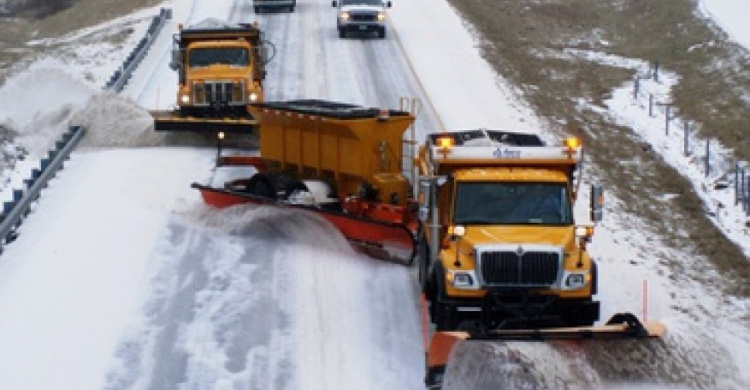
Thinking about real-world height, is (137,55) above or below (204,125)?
above

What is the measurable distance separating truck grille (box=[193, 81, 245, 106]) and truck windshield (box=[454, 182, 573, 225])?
13887mm

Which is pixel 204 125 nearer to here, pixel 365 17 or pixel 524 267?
pixel 524 267

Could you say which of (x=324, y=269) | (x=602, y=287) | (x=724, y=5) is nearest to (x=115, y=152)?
(x=324, y=269)

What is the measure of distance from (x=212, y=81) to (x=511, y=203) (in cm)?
1452

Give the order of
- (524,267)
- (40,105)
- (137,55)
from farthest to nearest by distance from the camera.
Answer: (137,55) → (40,105) → (524,267)

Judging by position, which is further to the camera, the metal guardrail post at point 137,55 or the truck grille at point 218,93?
the metal guardrail post at point 137,55

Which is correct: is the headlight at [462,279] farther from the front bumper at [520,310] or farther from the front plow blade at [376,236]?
the front plow blade at [376,236]

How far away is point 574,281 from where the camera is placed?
14531mm

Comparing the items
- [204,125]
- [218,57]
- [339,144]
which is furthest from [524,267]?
[218,57]

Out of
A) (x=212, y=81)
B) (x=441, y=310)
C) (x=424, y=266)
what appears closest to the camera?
(x=441, y=310)

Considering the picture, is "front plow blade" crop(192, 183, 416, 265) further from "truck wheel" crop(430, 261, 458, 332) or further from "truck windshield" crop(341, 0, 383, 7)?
"truck windshield" crop(341, 0, 383, 7)

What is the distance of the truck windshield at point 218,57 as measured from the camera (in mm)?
28844

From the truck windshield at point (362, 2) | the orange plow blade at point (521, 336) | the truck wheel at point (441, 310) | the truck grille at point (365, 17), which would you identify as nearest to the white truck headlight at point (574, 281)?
the orange plow blade at point (521, 336)

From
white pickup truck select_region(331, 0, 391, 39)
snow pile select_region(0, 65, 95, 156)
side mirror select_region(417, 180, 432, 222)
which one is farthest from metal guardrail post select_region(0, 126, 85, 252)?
white pickup truck select_region(331, 0, 391, 39)
